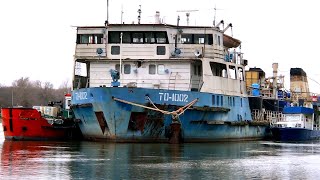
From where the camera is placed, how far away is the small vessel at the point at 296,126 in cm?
4662

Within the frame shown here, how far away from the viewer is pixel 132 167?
22797mm

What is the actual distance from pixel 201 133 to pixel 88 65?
7.34 meters

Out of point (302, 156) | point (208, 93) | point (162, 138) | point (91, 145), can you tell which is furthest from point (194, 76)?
point (302, 156)

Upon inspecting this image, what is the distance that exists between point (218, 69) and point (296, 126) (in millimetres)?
11274

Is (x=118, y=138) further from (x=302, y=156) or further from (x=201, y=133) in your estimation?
(x=302, y=156)

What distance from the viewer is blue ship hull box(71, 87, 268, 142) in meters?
33.8

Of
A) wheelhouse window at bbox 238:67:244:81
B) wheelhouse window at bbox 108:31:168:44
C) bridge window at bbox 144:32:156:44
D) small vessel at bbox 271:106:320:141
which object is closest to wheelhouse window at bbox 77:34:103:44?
wheelhouse window at bbox 108:31:168:44

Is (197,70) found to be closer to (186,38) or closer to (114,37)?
(186,38)

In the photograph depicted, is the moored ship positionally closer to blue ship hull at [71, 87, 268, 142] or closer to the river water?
blue ship hull at [71, 87, 268, 142]

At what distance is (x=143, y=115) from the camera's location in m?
34.0

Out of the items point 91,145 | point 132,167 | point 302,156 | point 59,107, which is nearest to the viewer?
point 132,167

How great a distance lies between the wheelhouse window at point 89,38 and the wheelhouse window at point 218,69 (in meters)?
6.19

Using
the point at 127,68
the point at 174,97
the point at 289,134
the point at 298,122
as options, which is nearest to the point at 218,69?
the point at 127,68

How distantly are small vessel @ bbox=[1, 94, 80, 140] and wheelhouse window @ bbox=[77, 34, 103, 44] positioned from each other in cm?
441
